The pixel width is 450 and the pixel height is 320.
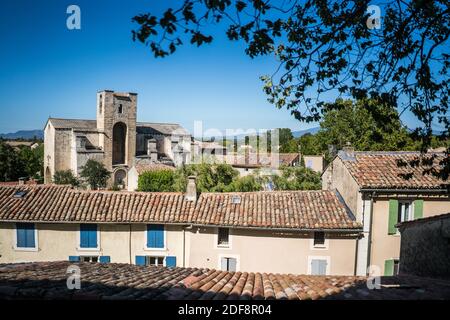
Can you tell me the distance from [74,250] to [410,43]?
1607 cm

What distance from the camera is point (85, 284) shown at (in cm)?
645

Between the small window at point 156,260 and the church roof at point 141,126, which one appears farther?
the church roof at point 141,126

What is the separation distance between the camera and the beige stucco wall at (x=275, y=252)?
51.6 ft

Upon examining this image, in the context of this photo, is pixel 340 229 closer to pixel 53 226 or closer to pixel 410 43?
pixel 410 43

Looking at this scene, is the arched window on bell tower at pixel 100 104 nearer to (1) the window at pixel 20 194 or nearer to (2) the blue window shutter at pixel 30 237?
(1) the window at pixel 20 194

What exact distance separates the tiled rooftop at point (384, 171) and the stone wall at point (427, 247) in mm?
4254

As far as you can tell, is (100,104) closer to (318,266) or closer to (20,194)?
(20,194)

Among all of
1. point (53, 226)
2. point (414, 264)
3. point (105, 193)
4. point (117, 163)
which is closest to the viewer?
point (414, 264)

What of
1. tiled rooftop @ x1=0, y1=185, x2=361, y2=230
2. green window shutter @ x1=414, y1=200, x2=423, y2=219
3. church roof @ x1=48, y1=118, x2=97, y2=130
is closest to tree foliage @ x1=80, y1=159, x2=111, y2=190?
church roof @ x1=48, y1=118, x2=97, y2=130

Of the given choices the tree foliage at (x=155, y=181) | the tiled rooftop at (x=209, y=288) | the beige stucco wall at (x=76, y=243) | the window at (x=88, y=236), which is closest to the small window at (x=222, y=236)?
the beige stucco wall at (x=76, y=243)

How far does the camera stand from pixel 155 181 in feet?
135

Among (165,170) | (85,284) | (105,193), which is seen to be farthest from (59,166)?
(85,284)
